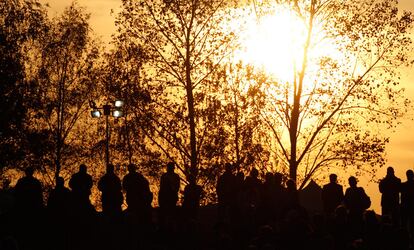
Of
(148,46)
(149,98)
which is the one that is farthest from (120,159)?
(148,46)

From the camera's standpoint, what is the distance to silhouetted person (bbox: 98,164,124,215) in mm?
23016

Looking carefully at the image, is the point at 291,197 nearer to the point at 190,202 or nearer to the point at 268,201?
the point at 268,201

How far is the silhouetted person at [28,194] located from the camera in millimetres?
20969

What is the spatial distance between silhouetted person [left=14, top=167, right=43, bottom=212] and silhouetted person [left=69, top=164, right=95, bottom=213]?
40.4 inches

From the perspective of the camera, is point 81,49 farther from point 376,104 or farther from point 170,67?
point 376,104

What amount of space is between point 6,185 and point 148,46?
534 inches

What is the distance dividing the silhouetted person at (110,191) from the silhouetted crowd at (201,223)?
0.10 feet

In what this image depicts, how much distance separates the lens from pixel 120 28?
39.0 metres

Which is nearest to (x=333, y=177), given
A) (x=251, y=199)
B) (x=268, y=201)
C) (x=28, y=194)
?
(x=268, y=201)

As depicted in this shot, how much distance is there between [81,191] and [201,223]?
11.4ft

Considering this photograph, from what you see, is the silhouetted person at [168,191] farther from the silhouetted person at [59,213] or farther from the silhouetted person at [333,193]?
the silhouetted person at [333,193]

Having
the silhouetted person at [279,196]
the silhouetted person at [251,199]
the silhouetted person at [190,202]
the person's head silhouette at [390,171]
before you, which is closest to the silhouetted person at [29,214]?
the silhouetted person at [190,202]

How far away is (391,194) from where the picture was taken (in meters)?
23.5

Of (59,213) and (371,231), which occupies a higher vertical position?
(59,213)
